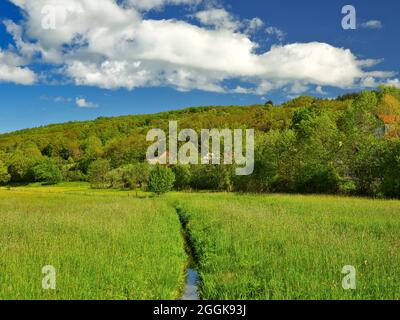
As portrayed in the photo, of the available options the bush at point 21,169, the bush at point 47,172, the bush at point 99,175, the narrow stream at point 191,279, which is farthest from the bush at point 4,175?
the narrow stream at point 191,279

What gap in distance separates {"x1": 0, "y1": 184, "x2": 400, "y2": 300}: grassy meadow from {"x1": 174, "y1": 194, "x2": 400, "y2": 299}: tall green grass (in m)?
0.03

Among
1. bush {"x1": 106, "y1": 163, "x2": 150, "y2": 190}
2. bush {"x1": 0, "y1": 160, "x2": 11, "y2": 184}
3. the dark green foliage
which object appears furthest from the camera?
bush {"x1": 0, "y1": 160, "x2": 11, "y2": 184}

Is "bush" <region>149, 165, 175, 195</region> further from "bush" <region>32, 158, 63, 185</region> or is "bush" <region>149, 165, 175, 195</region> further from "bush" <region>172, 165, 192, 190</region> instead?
"bush" <region>32, 158, 63, 185</region>

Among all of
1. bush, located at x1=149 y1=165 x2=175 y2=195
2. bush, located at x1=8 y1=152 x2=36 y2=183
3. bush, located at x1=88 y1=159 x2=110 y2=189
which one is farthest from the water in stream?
bush, located at x1=8 y1=152 x2=36 y2=183

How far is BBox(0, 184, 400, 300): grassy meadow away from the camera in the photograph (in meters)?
9.66

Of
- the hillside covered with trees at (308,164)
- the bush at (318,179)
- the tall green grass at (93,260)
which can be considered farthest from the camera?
the bush at (318,179)

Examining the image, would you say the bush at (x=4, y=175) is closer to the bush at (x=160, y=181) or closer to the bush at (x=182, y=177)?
the bush at (x=182, y=177)

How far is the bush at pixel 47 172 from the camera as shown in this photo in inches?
4178

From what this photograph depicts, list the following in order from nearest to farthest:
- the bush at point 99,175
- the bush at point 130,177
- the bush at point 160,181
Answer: the bush at point 160,181, the bush at point 130,177, the bush at point 99,175

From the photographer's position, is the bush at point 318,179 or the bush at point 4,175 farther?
the bush at point 4,175

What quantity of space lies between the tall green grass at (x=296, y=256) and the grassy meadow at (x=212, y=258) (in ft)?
0.10

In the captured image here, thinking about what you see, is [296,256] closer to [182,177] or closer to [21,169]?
[182,177]
